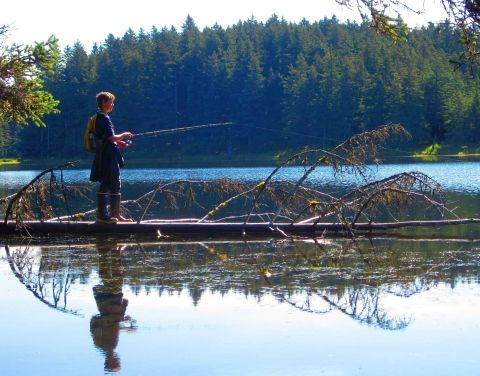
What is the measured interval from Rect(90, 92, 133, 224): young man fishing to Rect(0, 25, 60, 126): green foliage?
9.42ft

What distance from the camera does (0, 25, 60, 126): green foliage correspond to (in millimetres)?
12000

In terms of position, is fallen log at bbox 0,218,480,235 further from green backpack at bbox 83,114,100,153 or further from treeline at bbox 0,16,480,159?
treeline at bbox 0,16,480,159

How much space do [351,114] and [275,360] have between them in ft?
260

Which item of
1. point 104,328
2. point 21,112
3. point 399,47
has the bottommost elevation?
point 104,328

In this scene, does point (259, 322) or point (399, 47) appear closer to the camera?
point (259, 322)

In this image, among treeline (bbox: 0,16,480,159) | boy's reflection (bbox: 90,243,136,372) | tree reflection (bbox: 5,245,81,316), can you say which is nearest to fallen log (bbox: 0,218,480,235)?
tree reflection (bbox: 5,245,81,316)

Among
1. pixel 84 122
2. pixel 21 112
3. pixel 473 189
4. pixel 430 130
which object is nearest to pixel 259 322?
pixel 21 112

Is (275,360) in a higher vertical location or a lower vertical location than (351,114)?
lower

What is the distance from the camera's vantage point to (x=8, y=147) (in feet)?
322

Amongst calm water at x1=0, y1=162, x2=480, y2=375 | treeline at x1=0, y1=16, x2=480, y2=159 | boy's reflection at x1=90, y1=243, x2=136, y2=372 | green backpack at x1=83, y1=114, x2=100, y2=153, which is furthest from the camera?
treeline at x1=0, y1=16, x2=480, y2=159

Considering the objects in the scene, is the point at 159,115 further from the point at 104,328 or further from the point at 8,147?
the point at 104,328

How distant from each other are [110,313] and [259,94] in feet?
282

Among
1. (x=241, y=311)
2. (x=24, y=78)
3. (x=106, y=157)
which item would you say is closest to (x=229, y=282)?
(x=241, y=311)

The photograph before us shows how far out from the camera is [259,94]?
90.5 metres
